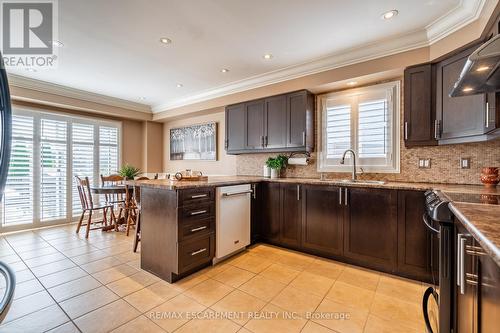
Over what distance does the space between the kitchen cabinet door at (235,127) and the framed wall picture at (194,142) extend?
755 millimetres

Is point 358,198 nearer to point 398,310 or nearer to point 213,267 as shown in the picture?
point 398,310

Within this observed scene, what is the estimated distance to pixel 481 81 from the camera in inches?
A: 60.1

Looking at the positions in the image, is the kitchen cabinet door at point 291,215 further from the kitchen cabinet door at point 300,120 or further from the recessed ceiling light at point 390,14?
the recessed ceiling light at point 390,14

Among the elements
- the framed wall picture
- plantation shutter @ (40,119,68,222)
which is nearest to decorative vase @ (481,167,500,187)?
the framed wall picture

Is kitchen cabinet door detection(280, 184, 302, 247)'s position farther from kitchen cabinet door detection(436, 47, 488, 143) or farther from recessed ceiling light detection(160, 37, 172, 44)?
recessed ceiling light detection(160, 37, 172, 44)

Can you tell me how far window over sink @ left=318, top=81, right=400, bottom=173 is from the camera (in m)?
2.95

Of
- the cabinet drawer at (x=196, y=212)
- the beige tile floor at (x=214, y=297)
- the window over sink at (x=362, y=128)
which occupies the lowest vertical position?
the beige tile floor at (x=214, y=297)

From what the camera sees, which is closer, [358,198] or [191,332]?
[191,332]

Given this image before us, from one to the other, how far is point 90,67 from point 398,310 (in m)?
4.74

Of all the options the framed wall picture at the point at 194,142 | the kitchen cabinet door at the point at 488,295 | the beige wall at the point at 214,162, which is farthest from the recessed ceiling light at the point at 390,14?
the framed wall picture at the point at 194,142

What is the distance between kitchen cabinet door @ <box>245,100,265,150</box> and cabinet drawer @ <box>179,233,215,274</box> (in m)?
1.75

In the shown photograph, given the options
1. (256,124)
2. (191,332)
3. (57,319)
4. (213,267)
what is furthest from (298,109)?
(57,319)

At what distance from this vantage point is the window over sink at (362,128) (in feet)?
9.67

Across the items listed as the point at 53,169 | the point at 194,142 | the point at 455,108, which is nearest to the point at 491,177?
the point at 455,108
